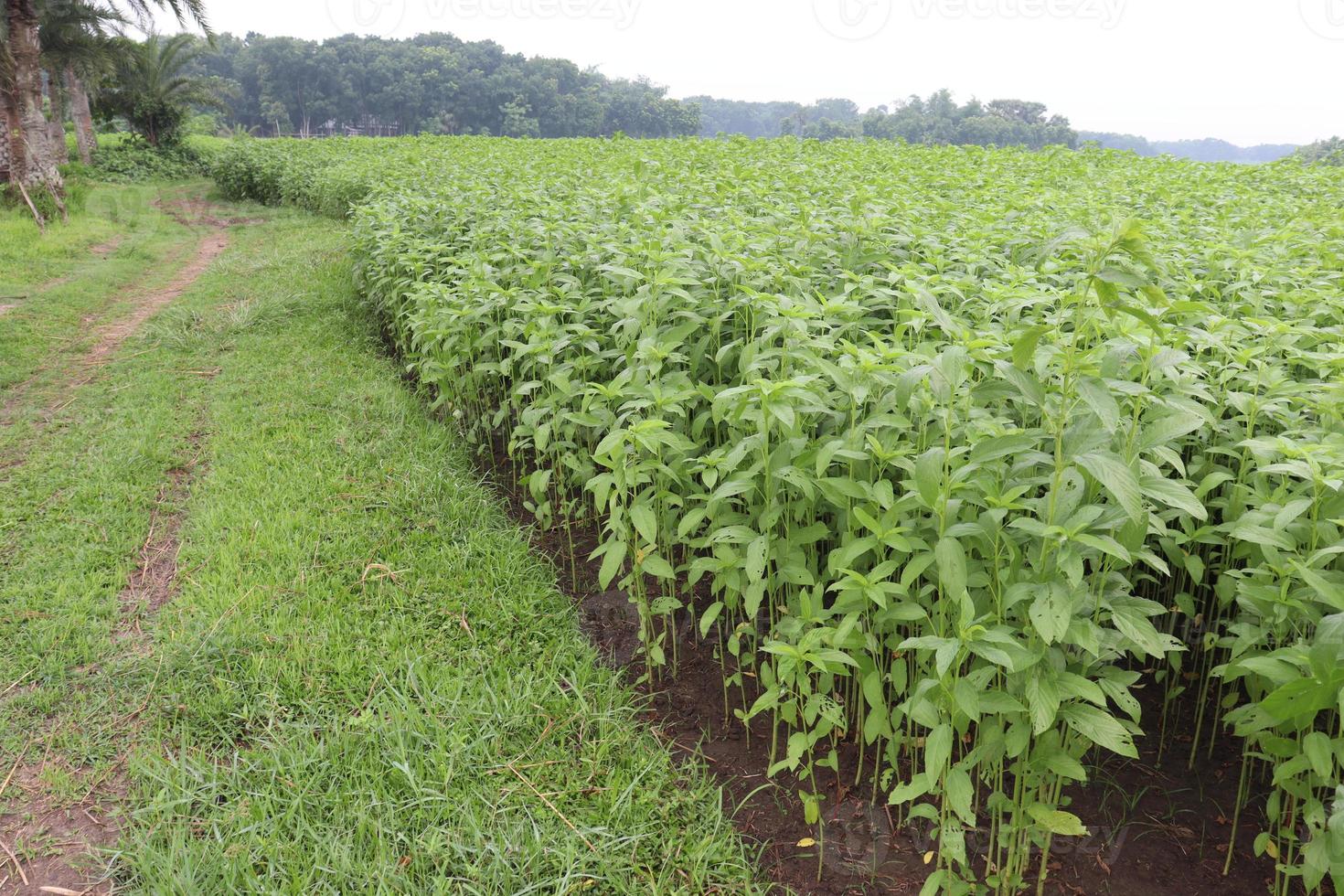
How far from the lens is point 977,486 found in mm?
1818

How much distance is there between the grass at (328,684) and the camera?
2.10 m

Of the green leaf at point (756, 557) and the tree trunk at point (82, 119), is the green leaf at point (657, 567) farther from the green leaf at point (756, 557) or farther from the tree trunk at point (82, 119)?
the tree trunk at point (82, 119)

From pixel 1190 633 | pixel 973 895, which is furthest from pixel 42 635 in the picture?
pixel 1190 633

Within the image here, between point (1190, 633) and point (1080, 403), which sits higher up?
point (1080, 403)

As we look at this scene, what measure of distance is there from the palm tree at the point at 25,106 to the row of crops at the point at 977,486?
11312 mm

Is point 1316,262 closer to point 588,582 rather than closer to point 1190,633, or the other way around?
point 1190,633

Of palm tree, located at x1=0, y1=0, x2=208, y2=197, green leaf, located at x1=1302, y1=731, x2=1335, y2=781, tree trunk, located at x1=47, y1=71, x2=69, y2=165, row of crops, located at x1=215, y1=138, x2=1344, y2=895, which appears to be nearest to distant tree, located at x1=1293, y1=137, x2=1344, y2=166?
row of crops, located at x1=215, y1=138, x2=1344, y2=895

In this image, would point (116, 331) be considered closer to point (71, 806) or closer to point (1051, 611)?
point (71, 806)

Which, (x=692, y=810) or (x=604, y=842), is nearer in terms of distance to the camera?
(x=604, y=842)

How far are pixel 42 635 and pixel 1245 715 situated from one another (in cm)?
364

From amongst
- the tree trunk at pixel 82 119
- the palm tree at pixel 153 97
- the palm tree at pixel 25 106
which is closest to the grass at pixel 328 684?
the palm tree at pixel 25 106

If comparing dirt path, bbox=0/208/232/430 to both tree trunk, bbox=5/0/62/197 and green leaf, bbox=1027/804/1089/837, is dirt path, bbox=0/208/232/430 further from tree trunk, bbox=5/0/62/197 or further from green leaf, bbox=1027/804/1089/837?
green leaf, bbox=1027/804/1089/837

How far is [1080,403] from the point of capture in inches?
72.3

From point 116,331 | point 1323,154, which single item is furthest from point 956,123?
point 116,331
